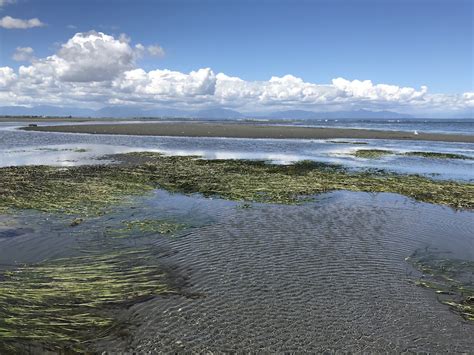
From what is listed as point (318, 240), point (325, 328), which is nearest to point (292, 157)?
point (318, 240)

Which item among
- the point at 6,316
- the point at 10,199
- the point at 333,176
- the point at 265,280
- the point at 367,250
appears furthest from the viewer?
the point at 333,176

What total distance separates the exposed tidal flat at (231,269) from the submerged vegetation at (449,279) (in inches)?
2.2

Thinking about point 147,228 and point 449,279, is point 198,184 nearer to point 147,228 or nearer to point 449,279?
point 147,228

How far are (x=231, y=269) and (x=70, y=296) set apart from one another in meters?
4.57

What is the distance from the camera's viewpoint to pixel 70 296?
921 cm

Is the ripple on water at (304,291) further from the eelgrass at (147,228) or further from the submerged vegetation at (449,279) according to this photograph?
the eelgrass at (147,228)

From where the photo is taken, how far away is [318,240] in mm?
14102

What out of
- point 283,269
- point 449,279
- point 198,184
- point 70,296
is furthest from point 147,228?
point 449,279

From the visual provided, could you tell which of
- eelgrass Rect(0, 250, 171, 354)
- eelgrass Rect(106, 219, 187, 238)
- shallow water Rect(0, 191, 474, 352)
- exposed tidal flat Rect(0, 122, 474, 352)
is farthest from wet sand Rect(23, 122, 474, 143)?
eelgrass Rect(0, 250, 171, 354)

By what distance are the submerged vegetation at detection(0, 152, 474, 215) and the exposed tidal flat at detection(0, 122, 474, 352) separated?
0.69 feet

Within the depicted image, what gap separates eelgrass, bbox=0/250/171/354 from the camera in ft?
24.9

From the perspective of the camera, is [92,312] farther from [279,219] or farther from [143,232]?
[279,219]

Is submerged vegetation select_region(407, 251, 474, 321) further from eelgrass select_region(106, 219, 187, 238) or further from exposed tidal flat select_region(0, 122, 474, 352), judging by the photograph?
eelgrass select_region(106, 219, 187, 238)

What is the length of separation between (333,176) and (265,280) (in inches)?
739
